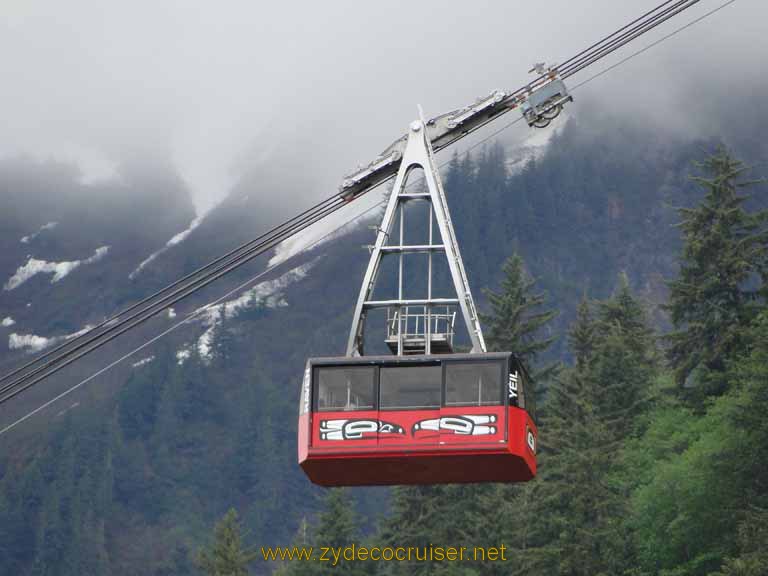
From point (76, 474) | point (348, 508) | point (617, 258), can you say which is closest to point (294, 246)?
point (617, 258)

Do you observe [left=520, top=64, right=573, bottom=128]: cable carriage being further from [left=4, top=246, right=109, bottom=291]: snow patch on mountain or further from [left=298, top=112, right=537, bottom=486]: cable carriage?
[left=4, top=246, right=109, bottom=291]: snow patch on mountain

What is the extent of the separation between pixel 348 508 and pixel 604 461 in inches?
598

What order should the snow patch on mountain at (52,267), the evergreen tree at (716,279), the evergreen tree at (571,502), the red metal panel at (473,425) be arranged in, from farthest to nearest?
the snow patch on mountain at (52,267) → the evergreen tree at (716,279) → the evergreen tree at (571,502) → the red metal panel at (473,425)

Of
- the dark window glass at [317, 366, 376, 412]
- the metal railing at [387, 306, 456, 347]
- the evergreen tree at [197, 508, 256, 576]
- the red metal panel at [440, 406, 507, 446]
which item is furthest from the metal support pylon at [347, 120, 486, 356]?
the evergreen tree at [197, 508, 256, 576]

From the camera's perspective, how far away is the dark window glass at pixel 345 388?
3472 cm

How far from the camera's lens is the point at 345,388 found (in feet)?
114

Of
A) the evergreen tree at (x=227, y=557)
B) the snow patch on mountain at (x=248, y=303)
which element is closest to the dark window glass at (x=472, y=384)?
the evergreen tree at (x=227, y=557)

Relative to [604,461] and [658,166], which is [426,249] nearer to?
[604,461]

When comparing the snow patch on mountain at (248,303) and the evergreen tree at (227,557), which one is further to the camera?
the snow patch on mountain at (248,303)

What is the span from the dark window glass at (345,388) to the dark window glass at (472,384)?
1475mm

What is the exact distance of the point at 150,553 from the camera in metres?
139

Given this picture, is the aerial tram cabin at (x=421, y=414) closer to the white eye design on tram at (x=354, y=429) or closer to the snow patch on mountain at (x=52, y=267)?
the white eye design on tram at (x=354, y=429)

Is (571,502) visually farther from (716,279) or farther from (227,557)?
(227,557)
